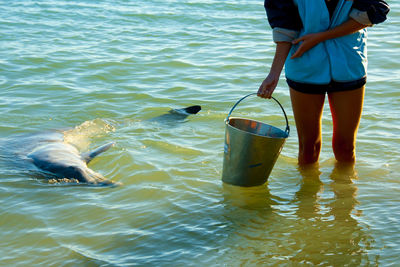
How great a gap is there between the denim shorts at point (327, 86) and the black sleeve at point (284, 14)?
452mm

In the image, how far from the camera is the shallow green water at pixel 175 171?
12.6ft

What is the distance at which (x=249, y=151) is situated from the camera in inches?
164

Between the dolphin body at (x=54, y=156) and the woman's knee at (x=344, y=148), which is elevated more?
the woman's knee at (x=344, y=148)

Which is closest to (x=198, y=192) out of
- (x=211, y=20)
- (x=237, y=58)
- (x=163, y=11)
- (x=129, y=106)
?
(x=129, y=106)

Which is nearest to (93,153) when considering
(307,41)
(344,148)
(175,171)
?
(175,171)

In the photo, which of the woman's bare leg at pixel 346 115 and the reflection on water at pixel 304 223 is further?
the woman's bare leg at pixel 346 115

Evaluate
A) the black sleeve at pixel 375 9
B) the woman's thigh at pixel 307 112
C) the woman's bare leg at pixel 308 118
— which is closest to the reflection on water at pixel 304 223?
the woman's bare leg at pixel 308 118

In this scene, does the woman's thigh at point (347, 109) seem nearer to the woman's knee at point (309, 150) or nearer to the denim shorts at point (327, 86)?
the denim shorts at point (327, 86)

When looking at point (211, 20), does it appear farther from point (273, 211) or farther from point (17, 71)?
point (273, 211)

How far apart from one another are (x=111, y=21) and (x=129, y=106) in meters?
6.78

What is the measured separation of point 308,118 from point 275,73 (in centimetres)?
50

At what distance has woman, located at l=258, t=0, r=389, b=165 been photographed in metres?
3.91

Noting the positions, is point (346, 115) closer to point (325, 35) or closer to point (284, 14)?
point (325, 35)

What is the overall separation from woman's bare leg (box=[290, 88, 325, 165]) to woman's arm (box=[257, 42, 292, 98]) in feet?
0.77
